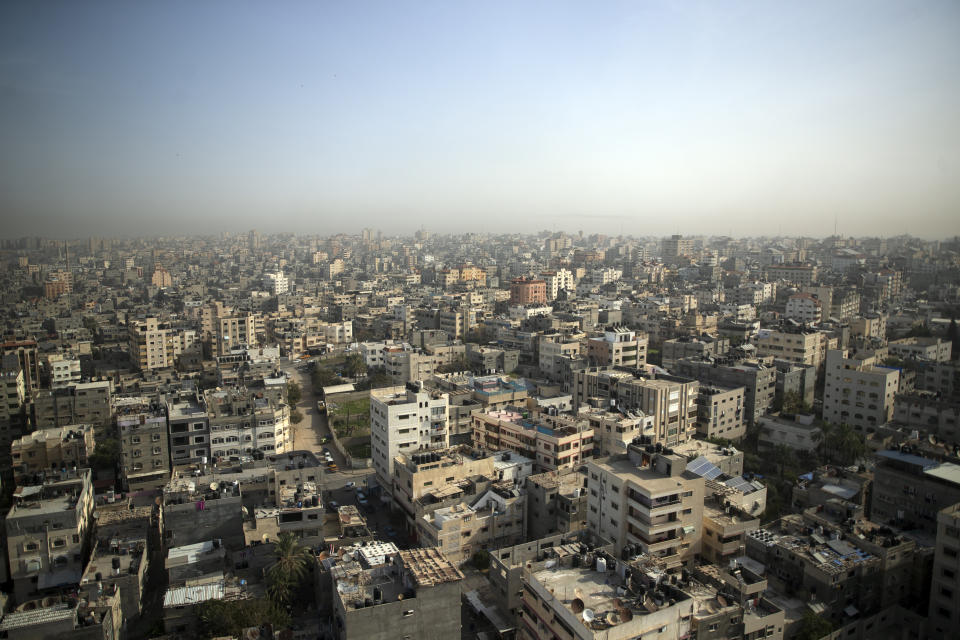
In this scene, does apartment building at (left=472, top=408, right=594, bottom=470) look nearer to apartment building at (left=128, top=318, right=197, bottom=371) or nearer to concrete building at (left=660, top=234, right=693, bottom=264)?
apartment building at (left=128, top=318, right=197, bottom=371)

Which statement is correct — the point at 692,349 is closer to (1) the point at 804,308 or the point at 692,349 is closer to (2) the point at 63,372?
(1) the point at 804,308

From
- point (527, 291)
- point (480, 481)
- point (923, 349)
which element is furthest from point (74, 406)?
point (527, 291)

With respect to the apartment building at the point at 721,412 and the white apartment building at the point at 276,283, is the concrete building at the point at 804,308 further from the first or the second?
the white apartment building at the point at 276,283

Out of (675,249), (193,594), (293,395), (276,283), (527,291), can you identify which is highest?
(675,249)

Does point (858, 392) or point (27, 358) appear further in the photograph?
point (27, 358)

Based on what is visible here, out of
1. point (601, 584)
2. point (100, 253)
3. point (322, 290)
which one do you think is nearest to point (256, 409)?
point (601, 584)

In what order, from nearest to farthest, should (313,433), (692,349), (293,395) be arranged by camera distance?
(313,433) → (293,395) → (692,349)

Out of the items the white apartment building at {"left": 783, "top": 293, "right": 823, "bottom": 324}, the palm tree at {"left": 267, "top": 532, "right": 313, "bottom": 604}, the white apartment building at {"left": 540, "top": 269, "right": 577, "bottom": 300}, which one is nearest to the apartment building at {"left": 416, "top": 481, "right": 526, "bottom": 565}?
the palm tree at {"left": 267, "top": 532, "right": 313, "bottom": 604}
